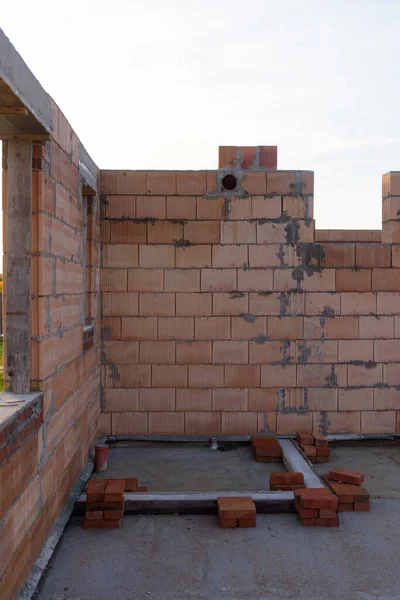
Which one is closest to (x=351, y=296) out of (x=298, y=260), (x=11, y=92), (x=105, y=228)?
(x=298, y=260)

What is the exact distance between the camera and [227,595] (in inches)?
132

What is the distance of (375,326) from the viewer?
21.3 ft

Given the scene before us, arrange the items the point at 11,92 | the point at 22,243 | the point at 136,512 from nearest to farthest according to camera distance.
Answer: the point at 11,92 → the point at 22,243 → the point at 136,512

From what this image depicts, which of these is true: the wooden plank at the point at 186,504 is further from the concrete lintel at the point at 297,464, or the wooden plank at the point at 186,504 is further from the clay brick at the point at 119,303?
the clay brick at the point at 119,303

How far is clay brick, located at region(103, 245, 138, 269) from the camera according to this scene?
638cm

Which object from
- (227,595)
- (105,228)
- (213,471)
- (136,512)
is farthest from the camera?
(105,228)

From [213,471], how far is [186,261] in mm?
2515

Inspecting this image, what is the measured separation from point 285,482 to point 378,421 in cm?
223

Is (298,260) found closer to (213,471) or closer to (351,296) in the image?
(351,296)

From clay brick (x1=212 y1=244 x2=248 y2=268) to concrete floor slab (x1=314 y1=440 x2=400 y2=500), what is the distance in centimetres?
258

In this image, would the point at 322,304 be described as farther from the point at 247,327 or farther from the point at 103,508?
the point at 103,508

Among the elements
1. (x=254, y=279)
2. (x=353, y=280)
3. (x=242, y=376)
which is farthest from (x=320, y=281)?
(x=242, y=376)

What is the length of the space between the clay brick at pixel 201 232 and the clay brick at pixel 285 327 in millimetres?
1249

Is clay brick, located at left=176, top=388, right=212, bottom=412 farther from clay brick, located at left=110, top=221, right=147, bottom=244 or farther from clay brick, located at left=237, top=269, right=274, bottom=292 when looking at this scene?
clay brick, located at left=110, top=221, right=147, bottom=244
